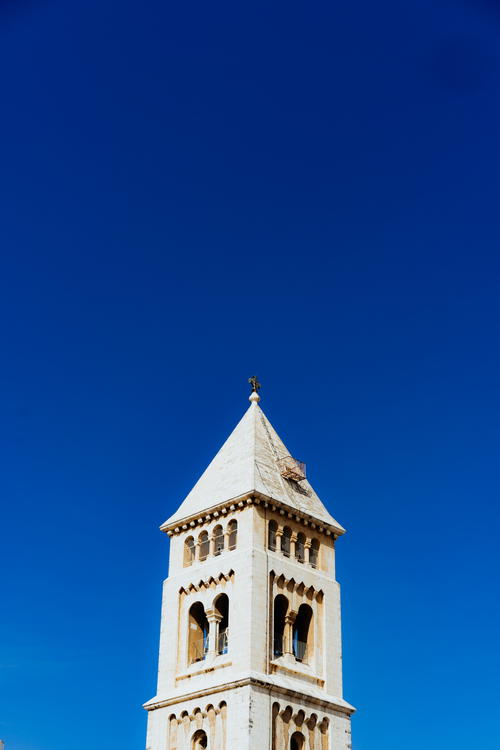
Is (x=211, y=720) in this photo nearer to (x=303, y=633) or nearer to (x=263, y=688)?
(x=263, y=688)

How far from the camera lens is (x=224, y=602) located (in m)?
48.0

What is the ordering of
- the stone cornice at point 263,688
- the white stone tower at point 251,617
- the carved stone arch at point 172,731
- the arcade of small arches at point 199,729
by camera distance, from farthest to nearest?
1. the carved stone arch at point 172,731
2. the white stone tower at point 251,617
3. the arcade of small arches at point 199,729
4. the stone cornice at point 263,688

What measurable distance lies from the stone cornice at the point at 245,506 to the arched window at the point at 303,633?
14.6 feet

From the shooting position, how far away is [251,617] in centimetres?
4466

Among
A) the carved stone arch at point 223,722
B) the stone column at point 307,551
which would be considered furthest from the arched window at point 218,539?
the carved stone arch at point 223,722

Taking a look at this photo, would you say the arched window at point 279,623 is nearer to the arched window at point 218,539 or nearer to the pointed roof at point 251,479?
the arched window at point 218,539

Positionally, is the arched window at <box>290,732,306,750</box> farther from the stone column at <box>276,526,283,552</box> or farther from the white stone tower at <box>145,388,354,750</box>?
the stone column at <box>276,526,283,552</box>

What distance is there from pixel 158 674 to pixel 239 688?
6.57m

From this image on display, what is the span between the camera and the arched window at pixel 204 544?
4971 cm

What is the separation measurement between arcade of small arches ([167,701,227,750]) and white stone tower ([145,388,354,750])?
0.15 ft

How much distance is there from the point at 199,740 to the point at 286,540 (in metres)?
10.4

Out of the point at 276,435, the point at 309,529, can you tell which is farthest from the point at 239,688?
the point at 276,435

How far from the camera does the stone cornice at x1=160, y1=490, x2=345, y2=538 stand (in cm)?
4819

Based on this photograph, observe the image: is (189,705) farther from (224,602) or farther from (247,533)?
(247,533)
